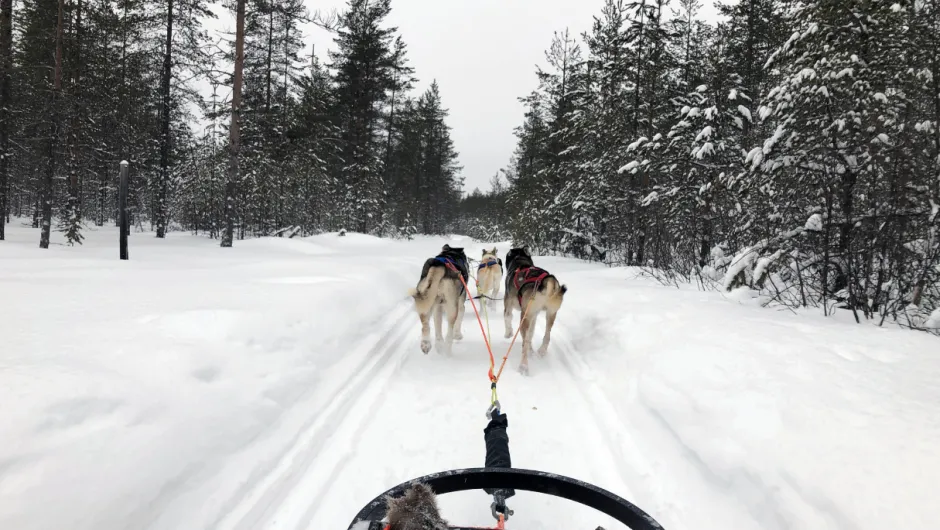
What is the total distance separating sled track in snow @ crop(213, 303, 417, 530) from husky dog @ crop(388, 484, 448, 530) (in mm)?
1195

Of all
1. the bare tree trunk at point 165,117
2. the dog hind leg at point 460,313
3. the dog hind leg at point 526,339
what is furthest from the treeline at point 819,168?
the bare tree trunk at point 165,117

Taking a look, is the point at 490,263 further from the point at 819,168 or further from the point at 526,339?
the point at 819,168

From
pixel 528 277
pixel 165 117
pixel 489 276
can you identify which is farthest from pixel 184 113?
pixel 528 277

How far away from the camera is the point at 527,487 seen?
6.04ft

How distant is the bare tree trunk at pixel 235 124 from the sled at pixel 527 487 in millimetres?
13740

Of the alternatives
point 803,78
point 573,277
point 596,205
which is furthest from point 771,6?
point 573,277

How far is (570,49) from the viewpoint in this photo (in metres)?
→ 20.6

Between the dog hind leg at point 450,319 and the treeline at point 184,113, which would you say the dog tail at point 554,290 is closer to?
the dog hind leg at point 450,319

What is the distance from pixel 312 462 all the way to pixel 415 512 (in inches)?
67.6

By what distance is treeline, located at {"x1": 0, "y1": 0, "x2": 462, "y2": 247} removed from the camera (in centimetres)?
1189

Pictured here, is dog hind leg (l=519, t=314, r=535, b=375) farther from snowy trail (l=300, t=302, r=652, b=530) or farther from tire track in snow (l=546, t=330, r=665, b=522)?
tire track in snow (l=546, t=330, r=665, b=522)

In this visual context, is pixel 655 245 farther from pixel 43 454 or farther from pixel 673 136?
pixel 43 454

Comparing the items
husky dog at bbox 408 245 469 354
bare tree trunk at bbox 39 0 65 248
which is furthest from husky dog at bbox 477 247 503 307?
bare tree trunk at bbox 39 0 65 248

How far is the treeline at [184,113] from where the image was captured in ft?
39.0
